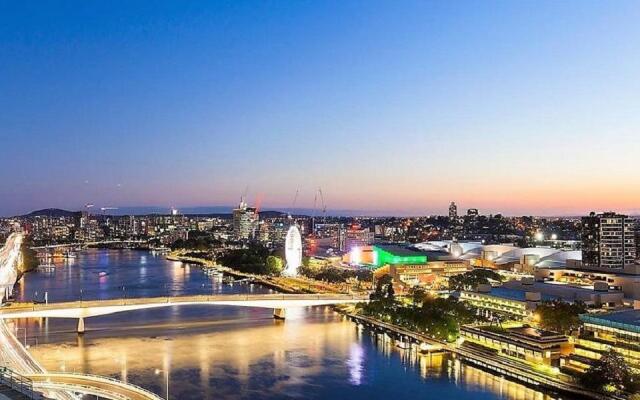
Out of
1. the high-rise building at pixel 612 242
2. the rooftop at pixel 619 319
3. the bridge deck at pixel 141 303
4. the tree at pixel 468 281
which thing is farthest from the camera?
the high-rise building at pixel 612 242

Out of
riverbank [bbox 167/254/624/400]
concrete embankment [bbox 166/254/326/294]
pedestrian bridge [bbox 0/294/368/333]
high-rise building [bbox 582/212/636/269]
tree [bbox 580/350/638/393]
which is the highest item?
high-rise building [bbox 582/212/636/269]

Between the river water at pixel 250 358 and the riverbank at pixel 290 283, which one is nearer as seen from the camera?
the river water at pixel 250 358

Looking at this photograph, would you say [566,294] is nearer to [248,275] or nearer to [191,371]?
[191,371]

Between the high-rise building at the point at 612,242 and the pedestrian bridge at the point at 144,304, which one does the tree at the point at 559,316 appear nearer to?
the pedestrian bridge at the point at 144,304

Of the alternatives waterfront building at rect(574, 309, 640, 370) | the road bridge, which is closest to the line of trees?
waterfront building at rect(574, 309, 640, 370)

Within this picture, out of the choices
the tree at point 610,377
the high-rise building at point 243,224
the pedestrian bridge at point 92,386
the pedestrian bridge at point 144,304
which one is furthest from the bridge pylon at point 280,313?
the high-rise building at point 243,224

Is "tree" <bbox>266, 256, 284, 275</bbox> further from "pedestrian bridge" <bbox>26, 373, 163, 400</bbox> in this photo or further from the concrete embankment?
"pedestrian bridge" <bbox>26, 373, 163, 400</bbox>
